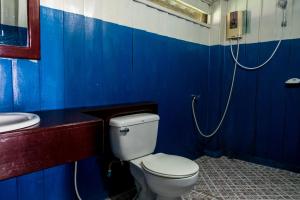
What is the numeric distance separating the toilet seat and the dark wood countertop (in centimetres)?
43

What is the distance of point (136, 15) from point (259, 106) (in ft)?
5.43

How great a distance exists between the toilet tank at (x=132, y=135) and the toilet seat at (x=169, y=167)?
0.33ft

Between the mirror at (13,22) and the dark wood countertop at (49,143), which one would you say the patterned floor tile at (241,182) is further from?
the mirror at (13,22)

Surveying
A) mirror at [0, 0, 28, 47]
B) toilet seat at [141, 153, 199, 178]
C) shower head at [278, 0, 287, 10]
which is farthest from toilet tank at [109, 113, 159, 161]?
shower head at [278, 0, 287, 10]

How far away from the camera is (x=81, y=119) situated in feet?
3.67

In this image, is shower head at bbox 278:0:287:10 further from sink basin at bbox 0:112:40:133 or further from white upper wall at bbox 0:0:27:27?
sink basin at bbox 0:112:40:133

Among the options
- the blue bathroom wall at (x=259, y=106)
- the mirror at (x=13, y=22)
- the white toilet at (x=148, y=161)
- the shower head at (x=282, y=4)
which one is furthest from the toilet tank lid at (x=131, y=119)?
the shower head at (x=282, y=4)

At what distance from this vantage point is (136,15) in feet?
6.02

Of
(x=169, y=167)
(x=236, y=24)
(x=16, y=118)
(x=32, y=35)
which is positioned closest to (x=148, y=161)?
(x=169, y=167)

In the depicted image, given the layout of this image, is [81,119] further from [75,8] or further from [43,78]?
[75,8]

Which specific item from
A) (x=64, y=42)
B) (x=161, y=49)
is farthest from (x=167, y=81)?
(x=64, y=42)

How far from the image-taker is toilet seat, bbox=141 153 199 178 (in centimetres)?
137

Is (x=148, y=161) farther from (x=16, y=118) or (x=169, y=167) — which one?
(x=16, y=118)

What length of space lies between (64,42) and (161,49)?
0.94m
